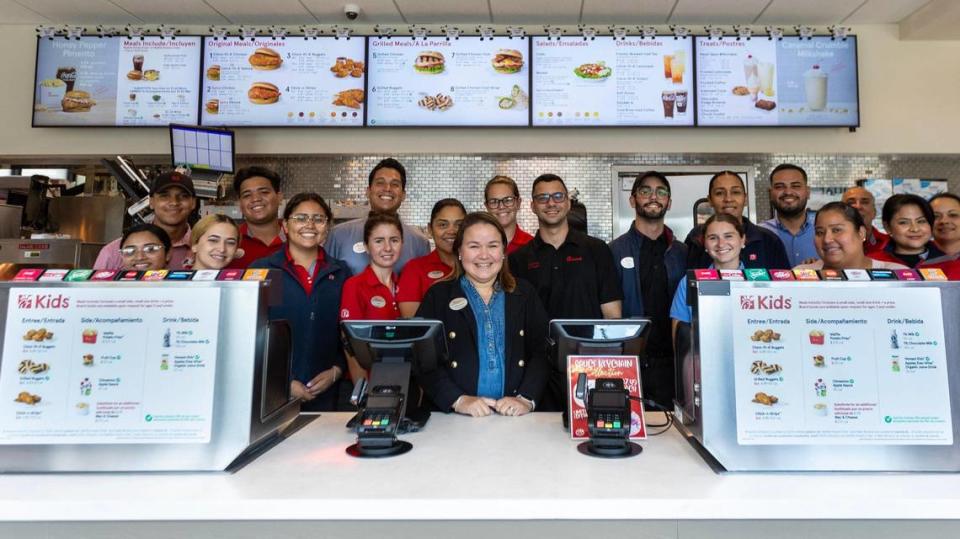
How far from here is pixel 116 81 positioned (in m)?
4.16

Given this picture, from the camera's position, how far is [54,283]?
1.29 metres

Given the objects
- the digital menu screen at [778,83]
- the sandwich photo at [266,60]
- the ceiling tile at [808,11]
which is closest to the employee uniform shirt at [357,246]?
the sandwich photo at [266,60]

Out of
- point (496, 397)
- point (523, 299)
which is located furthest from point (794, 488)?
point (523, 299)

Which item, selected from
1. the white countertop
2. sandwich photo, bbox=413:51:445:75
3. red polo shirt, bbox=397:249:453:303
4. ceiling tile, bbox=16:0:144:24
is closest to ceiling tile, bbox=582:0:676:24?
sandwich photo, bbox=413:51:445:75

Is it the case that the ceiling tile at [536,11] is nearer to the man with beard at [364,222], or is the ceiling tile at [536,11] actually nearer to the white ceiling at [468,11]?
the white ceiling at [468,11]

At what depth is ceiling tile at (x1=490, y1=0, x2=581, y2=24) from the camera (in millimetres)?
3932

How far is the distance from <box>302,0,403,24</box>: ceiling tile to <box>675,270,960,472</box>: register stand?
139 inches

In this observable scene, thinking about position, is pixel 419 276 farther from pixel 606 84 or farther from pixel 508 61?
pixel 606 84

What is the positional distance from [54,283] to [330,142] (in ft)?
10.3

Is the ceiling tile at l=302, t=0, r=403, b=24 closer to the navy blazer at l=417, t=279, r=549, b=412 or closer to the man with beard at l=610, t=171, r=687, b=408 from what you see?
the man with beard at l=610, t=171, r=687, b=408

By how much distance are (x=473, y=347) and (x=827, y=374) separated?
1.05 meters

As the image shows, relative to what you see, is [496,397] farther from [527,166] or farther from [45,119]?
[45,119]

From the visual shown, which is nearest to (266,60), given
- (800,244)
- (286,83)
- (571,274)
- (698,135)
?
(286,83)

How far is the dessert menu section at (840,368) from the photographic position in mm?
1223
